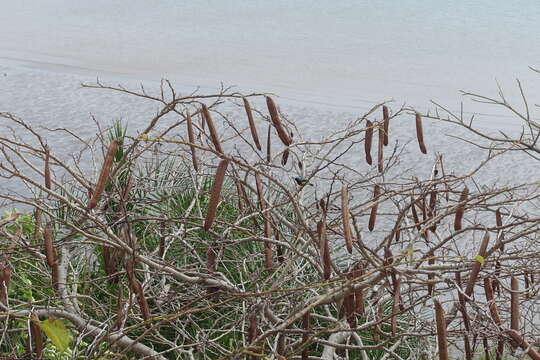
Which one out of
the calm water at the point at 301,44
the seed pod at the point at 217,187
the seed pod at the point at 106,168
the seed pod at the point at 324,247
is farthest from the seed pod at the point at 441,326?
the calm water at the point at 301,44

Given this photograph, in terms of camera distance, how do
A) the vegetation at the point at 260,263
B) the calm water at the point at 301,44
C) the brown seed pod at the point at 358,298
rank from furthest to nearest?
the calm water at the point at 301,44 → the brown seed pod at the point at 358,298 → the vegetation at the point at 260,263

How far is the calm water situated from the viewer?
1055cm

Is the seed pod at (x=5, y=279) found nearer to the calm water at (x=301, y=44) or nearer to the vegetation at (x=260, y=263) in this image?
the vegetation at (x=260, y=263)

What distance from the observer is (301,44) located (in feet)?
42.3

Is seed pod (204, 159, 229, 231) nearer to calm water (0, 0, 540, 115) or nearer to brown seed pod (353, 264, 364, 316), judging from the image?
brown seed pod (353, 264, 364, 316)

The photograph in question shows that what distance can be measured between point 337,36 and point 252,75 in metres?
2.87

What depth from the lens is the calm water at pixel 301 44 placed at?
10.6 m

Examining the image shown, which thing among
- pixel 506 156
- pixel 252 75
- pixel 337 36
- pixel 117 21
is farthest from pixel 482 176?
pixel 117 21

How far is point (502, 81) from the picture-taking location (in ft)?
33.4

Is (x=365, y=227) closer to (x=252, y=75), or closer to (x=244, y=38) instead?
(x=252, y=75)

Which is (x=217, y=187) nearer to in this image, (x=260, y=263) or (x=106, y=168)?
(x=106, y=168)

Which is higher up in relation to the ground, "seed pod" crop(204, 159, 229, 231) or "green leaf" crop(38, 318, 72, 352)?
"seed pod" crop(204, 159, 229, 231)

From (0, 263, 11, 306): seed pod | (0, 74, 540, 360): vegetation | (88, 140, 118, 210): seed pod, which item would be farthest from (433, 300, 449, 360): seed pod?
(0, 263, 11, 306): seed pod

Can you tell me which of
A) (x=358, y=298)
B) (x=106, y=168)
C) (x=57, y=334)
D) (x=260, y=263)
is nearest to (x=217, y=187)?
(x=106, y=168)
